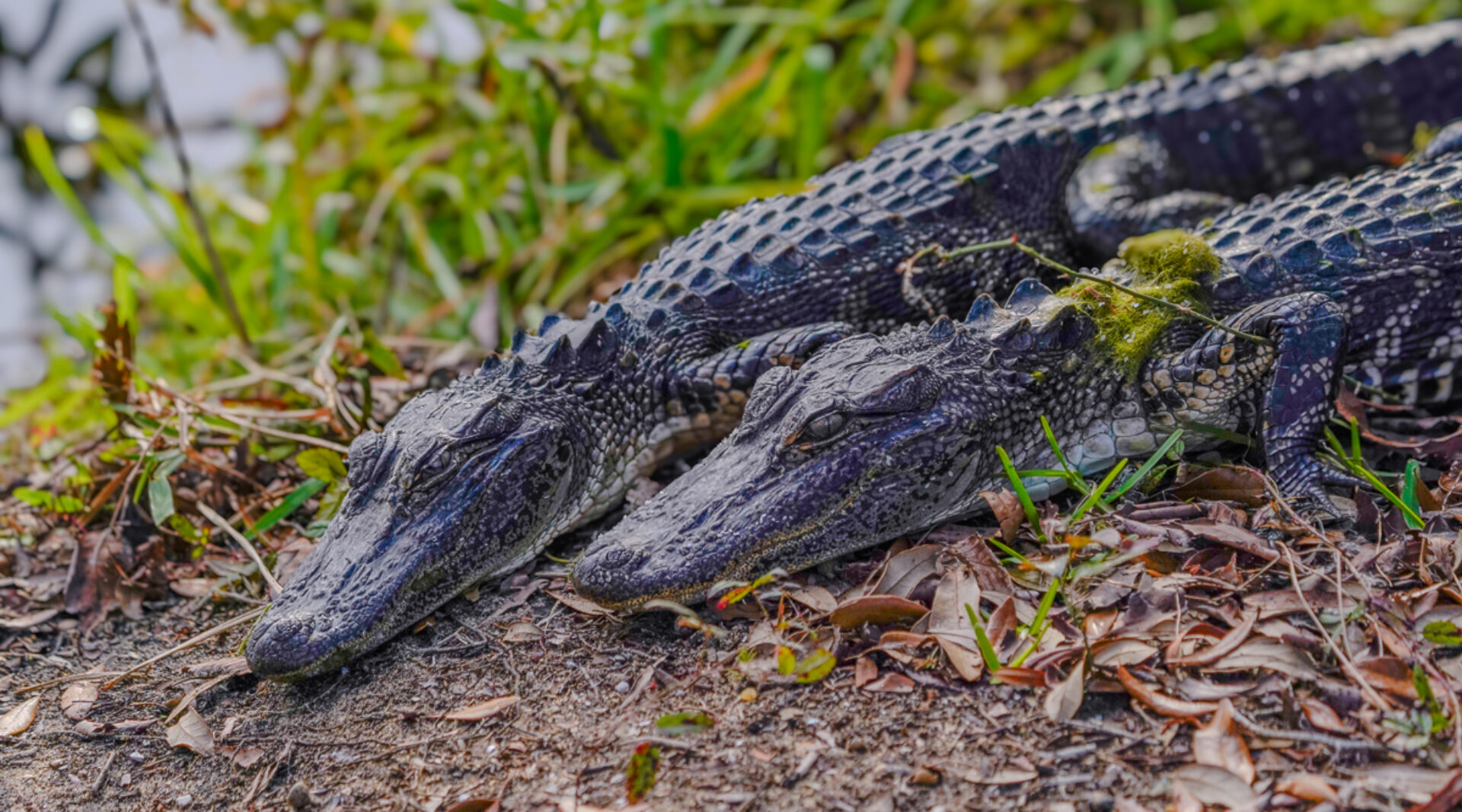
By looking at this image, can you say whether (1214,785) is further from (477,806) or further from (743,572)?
(477,806)

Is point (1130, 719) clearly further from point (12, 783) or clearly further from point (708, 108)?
point (708, 108)

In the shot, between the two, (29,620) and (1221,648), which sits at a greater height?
(29,620)

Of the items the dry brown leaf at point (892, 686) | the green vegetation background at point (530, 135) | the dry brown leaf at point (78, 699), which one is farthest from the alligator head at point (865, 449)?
the green vegetation background at point (530, 135)

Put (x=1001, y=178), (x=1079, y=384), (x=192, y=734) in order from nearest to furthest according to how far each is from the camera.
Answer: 1. (x=192, y=734)
2. (x=1079, y=384)
3. (x=1001, y=178)

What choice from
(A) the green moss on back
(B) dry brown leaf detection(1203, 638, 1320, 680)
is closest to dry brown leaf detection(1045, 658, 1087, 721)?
(B) dry brown leaf detection(1203, 638, 1320, 680)

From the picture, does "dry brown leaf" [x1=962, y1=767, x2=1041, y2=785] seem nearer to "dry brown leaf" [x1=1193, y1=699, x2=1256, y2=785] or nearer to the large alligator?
"dry brown leaf" [x1=1193, y1=699, x2=1256, y2=785]

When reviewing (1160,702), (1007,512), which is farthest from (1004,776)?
(1007,512)
